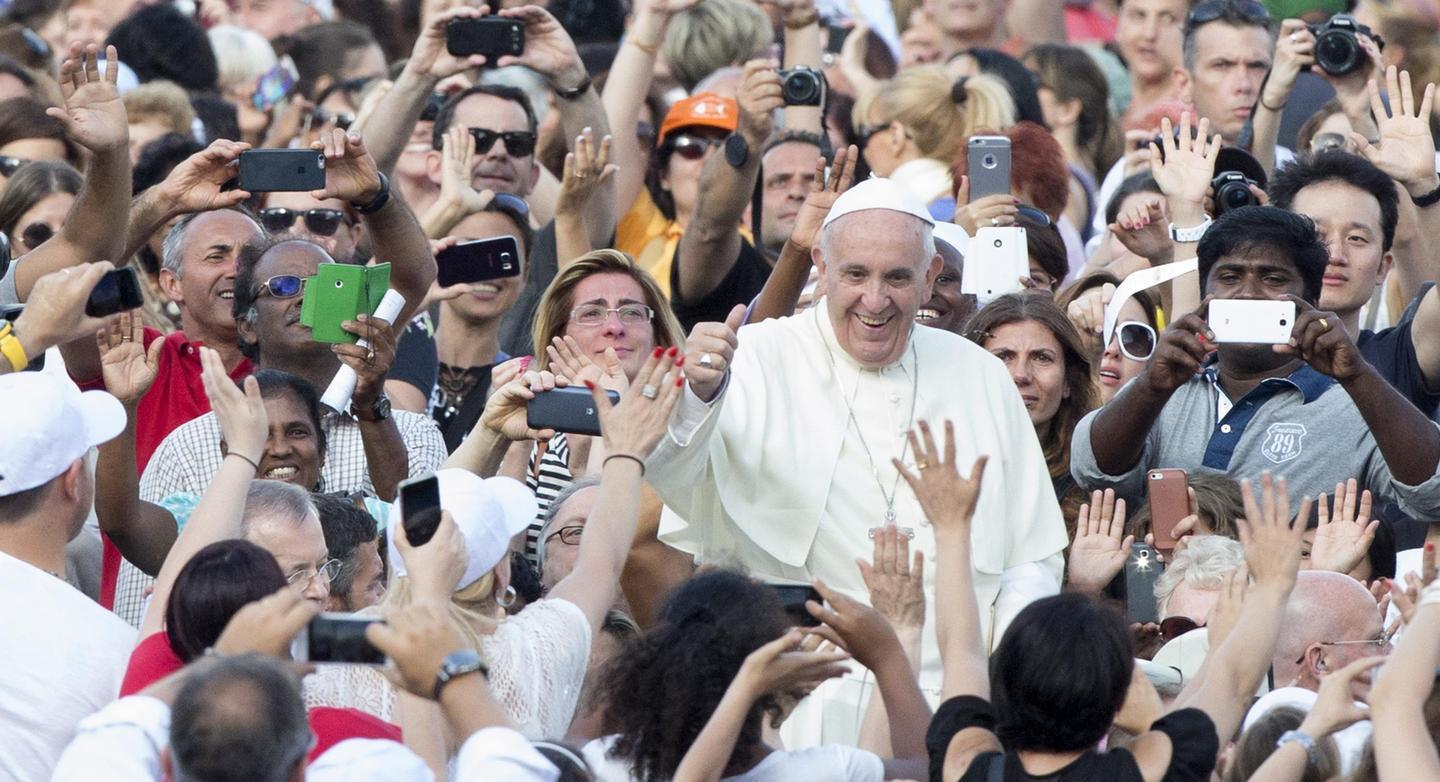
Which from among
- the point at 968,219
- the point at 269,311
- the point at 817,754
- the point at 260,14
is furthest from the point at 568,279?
the point at 260,14

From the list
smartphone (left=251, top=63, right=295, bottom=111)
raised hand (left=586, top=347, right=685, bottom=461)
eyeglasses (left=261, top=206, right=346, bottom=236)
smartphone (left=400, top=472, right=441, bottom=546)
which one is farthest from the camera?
smartphone (left=251, top=63, right=295, bottom=111)

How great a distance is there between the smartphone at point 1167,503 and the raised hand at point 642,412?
1.64m

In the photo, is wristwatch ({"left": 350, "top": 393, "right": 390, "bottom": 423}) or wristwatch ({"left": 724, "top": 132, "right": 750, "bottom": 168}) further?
wristwatch ({"left": 724, "top": 132, "right": 750, "bottom": 168})

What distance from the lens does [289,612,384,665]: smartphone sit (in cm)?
Answer: 404

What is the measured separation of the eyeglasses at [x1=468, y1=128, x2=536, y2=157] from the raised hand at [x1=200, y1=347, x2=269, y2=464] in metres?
3.71

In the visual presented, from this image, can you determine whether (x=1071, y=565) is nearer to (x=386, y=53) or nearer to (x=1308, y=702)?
(x=1308, y=702)

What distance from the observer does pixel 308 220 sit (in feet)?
27.7

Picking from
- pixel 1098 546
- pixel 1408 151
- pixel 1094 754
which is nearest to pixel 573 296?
pixel 1098 546

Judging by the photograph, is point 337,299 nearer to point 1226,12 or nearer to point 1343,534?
point 1343,534

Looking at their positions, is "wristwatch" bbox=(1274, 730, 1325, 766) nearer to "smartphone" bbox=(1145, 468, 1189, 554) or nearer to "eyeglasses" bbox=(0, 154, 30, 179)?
"smartphone" bbox=(1145, 468, 1189, 554)

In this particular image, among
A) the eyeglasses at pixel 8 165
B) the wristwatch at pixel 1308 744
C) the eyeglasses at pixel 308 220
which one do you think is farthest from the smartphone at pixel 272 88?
the wristwatch at pixel 1308 744

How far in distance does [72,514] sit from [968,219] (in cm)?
372

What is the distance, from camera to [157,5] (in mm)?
11719

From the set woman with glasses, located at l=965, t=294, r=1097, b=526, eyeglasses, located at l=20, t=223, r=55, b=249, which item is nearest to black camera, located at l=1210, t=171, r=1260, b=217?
woman with glasses, located at l=965, t=294, r=1097, b=526
